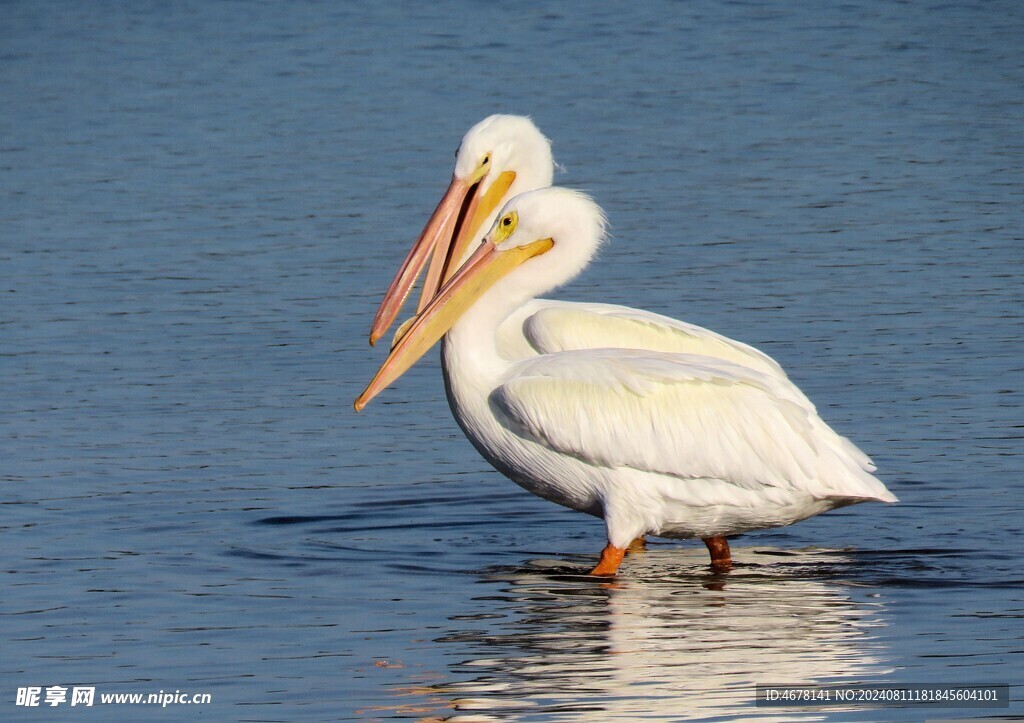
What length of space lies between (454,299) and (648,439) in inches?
31.2

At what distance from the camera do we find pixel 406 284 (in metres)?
7.30

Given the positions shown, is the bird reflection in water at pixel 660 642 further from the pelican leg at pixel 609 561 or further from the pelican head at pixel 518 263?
the pelican head at pixel 518 263

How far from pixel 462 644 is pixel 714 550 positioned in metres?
1.28

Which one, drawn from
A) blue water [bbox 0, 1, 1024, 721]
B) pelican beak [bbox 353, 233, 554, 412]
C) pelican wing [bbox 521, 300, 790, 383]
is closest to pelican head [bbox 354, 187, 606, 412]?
pelican beak [bbox 353, 233, 554, 412]

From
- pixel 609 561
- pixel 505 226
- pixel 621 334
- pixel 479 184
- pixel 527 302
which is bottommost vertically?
pixel 609 561

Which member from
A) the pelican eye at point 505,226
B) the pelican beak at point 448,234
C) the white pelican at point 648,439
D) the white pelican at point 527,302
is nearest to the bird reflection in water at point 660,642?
the white pelican at point 648,439

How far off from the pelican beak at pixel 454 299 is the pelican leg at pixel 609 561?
2.89 ft

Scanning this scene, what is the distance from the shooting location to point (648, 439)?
6.38 metres

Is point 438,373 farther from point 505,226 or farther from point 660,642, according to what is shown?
point 660,642

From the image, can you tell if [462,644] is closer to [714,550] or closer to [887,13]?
[714,550]

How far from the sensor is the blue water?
221 inches

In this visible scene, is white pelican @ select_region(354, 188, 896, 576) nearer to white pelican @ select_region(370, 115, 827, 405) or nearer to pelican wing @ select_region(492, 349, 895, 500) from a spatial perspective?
pelican wing @ select_region(492, 349, 895, 500)

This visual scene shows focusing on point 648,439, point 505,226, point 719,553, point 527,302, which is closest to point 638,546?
point 719,553

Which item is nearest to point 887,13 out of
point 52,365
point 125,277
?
point 125,277
